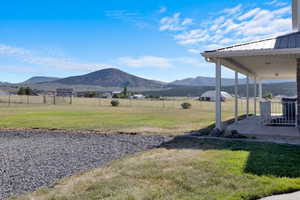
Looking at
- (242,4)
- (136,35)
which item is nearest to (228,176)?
(242,4)

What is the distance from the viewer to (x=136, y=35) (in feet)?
91.5

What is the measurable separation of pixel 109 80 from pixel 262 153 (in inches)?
5825

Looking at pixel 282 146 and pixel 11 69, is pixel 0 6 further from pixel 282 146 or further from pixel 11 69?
pixel 11 69

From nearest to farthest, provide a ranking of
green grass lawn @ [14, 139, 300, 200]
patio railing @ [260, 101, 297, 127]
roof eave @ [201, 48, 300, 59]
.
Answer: green grass lawn @ [14, 139, 300, 200] < roof eave @ [201, 48, 300, 59] < patio railing @ [260, 101, 297, 127]

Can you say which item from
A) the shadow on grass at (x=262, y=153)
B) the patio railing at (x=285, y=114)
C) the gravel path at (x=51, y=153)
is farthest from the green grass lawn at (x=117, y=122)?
the patio railing at (x=285, y=114)

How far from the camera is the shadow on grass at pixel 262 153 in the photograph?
4.58 meters

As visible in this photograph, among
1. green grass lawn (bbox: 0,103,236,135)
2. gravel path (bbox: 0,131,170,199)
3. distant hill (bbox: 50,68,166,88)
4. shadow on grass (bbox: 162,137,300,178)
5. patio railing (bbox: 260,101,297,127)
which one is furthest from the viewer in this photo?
distant hill (bbox: 50,68,166,88)

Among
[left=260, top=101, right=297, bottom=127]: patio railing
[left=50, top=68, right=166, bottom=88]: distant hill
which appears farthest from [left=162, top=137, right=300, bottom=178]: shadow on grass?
[left=50, top=68, right=166, bottom=88]: distant hill

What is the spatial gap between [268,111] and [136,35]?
63.7 feet

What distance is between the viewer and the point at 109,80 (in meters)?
151

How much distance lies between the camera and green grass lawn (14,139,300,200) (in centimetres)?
376

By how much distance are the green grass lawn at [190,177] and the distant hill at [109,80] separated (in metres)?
139

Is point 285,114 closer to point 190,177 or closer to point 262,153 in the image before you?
point 262,153

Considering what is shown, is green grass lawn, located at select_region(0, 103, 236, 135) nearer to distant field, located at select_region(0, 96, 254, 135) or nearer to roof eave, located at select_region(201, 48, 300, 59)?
distant field, located at select_region(0, 96, 254, 135)
